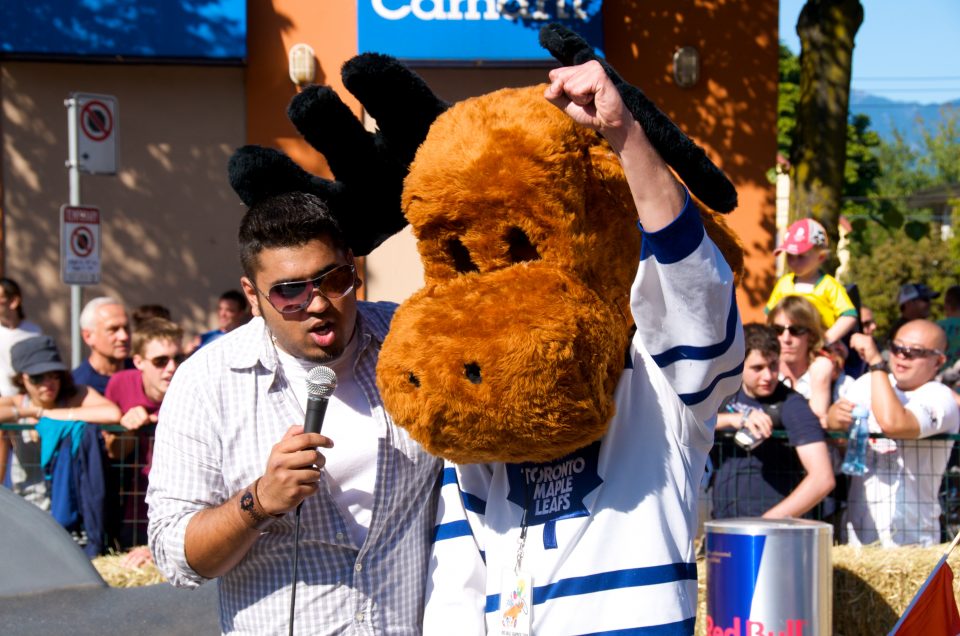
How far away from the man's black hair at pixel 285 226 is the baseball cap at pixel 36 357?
395cm

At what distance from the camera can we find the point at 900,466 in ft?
18.3

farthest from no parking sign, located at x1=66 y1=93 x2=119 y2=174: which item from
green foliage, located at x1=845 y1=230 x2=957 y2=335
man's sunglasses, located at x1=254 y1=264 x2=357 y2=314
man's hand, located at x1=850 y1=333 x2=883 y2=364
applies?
green foliage, located at x1=845 y1=230 x2=957 y2=335

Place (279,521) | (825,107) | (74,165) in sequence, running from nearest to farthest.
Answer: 1. (279,521)
2. (74,165)
3. (825,107)

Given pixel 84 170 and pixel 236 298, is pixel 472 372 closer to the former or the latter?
pixel 84 170

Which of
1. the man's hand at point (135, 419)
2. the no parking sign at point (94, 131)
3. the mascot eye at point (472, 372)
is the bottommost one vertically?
the man's hand at point (135, 419)

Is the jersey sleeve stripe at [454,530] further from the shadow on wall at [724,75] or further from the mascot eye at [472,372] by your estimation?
the shadow on wall at [724,75]

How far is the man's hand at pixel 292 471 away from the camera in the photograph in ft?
8.45

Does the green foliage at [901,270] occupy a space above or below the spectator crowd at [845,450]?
above

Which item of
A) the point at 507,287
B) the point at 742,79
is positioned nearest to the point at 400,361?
the point at 507,287

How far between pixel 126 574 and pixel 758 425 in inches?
119

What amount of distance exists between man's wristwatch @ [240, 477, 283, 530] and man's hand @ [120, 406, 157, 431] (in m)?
3.58

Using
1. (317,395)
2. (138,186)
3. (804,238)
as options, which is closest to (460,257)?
(317,395)

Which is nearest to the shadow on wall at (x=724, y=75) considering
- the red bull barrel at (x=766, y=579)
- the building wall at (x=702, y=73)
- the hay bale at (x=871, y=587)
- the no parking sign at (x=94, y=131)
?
the building wall at (x=702, y=73)

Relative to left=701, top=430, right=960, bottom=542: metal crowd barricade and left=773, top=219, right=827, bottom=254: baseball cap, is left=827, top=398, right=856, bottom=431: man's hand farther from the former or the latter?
left=773, top=219, right=827, bottom=254: baseball cap
